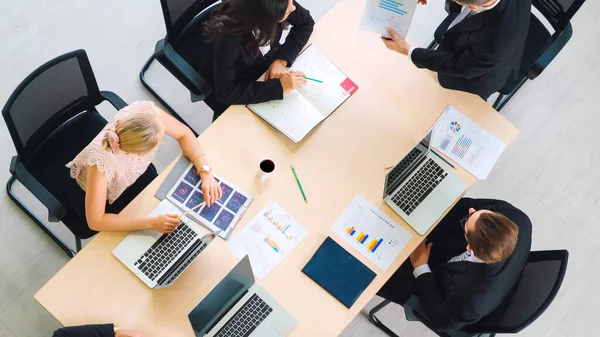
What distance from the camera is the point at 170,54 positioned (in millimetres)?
2854

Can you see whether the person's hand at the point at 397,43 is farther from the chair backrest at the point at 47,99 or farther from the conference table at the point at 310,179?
the chair backrest at the point at 47,99

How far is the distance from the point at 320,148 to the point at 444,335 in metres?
1.09

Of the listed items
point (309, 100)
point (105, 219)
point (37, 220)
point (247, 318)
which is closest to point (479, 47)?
point (309, 100)

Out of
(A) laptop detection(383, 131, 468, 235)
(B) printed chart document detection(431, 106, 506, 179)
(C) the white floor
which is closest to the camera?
(A) laptop detection(383, 131, 468, 235)

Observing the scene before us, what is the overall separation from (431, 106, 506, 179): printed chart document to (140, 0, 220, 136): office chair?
1138 mm

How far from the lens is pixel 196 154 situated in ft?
8.11

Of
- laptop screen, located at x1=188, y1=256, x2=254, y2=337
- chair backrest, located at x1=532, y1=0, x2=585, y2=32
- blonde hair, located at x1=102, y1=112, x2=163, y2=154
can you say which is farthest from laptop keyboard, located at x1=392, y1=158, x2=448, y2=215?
chair backrest, located at x1=532, y1=0, x2=585, y2=32

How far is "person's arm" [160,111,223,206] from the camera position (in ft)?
7.97

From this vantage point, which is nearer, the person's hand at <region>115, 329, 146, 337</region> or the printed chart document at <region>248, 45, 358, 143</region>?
the person's hand at <region>115, 329, 146, 337</region>

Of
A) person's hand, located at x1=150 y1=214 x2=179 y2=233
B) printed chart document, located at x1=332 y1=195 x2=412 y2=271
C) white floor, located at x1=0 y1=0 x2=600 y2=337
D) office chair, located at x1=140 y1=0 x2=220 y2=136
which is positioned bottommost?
white floor, located at x1=0 y1=0 x2=600 y2=337

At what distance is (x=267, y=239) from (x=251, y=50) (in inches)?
33.7

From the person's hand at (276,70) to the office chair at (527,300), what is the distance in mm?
1178

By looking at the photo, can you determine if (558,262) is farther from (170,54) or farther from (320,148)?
(170,54)

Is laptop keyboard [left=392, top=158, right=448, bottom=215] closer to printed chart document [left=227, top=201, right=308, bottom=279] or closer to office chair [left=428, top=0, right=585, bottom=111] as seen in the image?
printed chart document [left=227, top=201, right=308, bottom=279]
